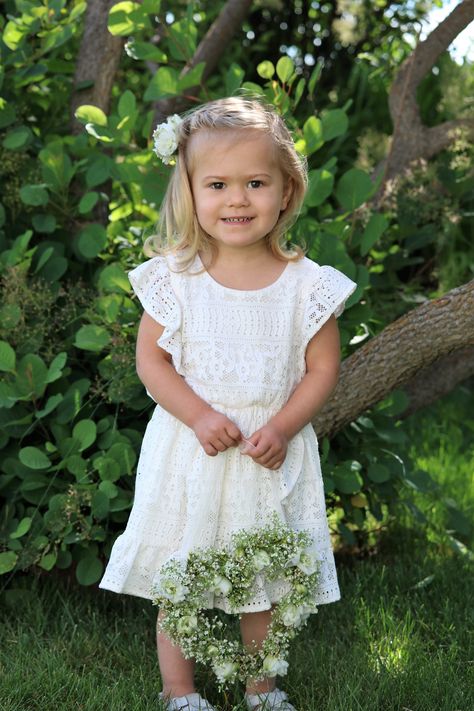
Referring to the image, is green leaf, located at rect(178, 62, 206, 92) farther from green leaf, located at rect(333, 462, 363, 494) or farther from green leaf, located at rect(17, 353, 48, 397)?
green leaf, located at rect(333, 462, 363, 494)

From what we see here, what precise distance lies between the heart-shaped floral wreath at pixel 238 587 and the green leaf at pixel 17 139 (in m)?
1.44

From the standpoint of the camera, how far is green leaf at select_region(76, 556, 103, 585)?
9.02 ft

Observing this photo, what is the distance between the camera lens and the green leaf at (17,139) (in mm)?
3053

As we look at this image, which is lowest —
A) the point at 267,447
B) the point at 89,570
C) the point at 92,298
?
the point at 89,570

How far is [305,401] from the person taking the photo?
2.20m

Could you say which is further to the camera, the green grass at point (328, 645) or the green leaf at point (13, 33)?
the green leaf at point (13, 33)

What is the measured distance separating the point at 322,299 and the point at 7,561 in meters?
1.12

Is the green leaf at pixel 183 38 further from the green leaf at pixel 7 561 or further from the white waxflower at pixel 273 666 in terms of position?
the white waxflower at pixel 273 666

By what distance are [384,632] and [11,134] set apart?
1772 mm

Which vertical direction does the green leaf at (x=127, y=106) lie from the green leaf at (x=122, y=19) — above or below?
below

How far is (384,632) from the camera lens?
2699mm

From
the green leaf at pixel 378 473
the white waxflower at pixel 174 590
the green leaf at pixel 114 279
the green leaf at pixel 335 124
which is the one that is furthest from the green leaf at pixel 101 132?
the white waxflower at pixel 174 590

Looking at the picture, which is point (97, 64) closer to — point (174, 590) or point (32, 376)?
point (32, 376)

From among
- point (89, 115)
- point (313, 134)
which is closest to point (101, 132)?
point (89, 115)
